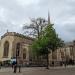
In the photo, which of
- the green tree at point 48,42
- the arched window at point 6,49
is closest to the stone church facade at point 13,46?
the arched window at point 6,49

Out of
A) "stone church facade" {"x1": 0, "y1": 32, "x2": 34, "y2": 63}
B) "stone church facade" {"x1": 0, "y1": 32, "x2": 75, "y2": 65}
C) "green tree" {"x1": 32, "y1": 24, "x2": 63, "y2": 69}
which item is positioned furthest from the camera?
"stone church facade" {"x1": 0, "y1": 32, "x2": 34, "y2": 63}

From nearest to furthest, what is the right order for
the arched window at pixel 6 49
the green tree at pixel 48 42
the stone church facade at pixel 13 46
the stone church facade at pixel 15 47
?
the green tree at pixel 48 42 → the stone church facade at pixel 15 47 → the stone church facade at pixel 13 46 → the arched window at pixel 6 49

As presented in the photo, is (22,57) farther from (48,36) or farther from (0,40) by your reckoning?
(48,36)

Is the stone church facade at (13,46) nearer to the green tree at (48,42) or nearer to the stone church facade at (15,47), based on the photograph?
the stone church facade at (15,47)

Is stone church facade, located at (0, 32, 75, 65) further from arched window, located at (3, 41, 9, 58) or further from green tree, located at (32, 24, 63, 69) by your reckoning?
green tree, located at (32, 24, 63, 69)

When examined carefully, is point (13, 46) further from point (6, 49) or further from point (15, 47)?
point (6, 49)

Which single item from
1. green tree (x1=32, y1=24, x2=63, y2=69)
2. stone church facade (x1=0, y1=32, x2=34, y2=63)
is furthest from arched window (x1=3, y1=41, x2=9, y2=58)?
green tree (x1=32, y1=24, x2=63, y2=69)

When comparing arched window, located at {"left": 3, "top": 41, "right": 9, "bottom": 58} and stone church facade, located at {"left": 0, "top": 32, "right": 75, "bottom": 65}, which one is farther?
arched window, located at {"left": 3, "top": 41, "right": 9, "bottom": 58}

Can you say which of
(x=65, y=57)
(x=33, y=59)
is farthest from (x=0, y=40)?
(x=65, y=57)

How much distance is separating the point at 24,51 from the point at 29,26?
13647mm

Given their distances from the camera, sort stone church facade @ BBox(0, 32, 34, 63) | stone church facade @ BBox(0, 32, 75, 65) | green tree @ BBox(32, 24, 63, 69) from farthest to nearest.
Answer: stone church facade @ BBox(0, 32, 34, 63)
stone church facade @ BBox(0, 32, 75, 65)
green tree @ BBox(32, 24, 63, 69)

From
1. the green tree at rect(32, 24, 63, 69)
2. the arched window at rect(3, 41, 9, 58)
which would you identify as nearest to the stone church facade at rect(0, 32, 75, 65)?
the arched window at rect(3, 41, 9, 58)

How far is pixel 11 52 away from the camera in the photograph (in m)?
86.6

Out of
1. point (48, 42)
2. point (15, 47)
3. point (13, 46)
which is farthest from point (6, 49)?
point (48, 42)
